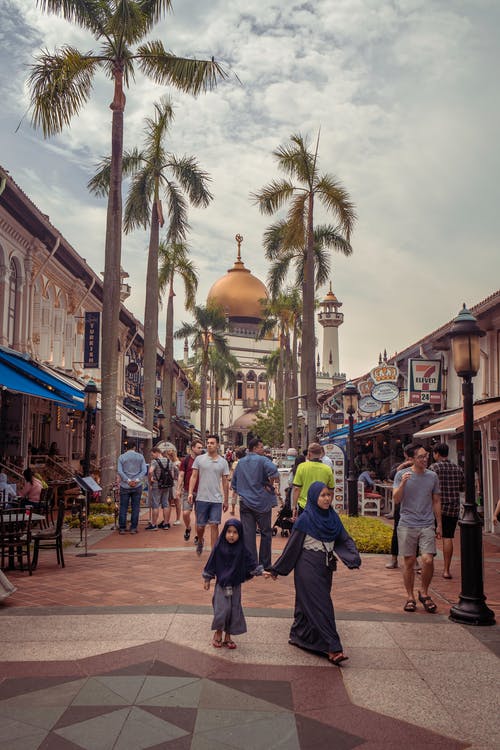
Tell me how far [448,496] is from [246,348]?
75631 mm

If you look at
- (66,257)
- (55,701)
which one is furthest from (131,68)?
(55,701)

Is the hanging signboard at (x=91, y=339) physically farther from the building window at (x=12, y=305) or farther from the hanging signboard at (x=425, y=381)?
the hanging signboard at (x=425, y=381)

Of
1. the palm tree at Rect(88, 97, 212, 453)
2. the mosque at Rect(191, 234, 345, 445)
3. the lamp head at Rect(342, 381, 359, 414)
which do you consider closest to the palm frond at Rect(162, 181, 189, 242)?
the palm tree at Rect(88, 97, 212, 453)

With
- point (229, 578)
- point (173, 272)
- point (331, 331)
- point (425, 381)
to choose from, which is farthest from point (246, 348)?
point (229, 578)

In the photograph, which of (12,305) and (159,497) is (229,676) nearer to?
(159,497)

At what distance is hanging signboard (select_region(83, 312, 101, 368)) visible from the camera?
2238 centimetres

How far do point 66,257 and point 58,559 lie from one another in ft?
42.5

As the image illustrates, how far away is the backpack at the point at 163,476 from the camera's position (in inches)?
540

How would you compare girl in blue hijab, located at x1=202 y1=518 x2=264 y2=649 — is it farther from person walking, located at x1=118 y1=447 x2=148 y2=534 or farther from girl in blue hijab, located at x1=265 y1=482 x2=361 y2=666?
person walking, located at x1=118 y1=447 x2=148 y2=534

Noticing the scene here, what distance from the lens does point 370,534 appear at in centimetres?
1252

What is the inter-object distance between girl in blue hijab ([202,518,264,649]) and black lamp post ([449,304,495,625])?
226 cm

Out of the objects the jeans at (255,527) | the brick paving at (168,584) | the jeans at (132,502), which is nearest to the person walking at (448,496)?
the brick paving at (168,584)

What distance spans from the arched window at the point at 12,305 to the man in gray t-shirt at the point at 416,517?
12598 millimetres

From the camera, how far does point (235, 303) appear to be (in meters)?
83.0
